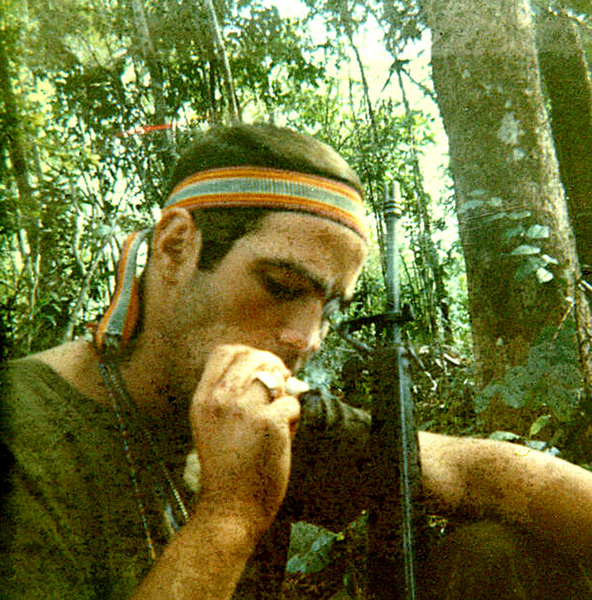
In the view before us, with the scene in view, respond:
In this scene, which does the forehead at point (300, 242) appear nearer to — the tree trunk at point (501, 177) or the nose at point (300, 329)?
the nose at point (300, 329)

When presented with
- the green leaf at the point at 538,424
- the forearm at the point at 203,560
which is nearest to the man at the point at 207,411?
the forearm at the point at 203,560

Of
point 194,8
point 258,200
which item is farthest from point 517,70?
point 258,200

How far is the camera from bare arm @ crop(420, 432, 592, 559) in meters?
1.18

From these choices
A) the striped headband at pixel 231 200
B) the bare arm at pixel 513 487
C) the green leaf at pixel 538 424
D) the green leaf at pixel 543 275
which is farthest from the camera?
the green leaf at pixel 543 275

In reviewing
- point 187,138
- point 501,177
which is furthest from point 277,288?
point 501,177

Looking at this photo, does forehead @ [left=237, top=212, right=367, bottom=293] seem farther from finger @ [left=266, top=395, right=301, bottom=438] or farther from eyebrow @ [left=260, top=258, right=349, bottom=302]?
finger @ [left=266, top=395, right=301, bottom=438]

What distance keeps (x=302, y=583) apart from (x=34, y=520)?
48.8 inches

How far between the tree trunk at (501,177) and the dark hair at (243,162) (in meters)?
0.73

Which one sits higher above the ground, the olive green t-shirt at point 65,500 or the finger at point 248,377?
the finger at point 248,377

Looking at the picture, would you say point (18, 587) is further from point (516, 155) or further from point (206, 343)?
point (516, 155)

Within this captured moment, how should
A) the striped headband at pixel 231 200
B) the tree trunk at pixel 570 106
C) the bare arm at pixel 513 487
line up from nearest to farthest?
the striped headband at pixel 231 200
the bare arm at pixel 513 487
the tree trunk at pixel 570 106

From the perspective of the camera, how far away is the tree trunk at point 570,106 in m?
2.78

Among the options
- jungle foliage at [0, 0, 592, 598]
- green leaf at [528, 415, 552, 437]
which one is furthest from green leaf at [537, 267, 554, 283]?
green leaf at [528, 415, 552, 437]

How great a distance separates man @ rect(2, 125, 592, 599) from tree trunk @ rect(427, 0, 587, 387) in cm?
51
